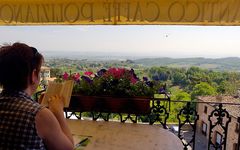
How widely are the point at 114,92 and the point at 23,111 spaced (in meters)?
1.15

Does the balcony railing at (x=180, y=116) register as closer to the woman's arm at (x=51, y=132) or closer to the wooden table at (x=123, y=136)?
the wooden table at (x=123, y=136)

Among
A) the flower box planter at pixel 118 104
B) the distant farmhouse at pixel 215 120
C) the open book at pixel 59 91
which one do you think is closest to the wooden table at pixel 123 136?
the flower box planter at pixel 118 104

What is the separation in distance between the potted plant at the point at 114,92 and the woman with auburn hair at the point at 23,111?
935 millimetres

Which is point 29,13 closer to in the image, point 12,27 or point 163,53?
point 12,27

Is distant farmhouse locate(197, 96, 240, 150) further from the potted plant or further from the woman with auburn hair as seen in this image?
the woman with auburn hair

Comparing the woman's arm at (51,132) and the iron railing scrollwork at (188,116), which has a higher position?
the woman's arm at (51,132)

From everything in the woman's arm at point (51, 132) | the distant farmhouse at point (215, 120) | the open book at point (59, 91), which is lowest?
the distant farmhouse at point (215, 120)

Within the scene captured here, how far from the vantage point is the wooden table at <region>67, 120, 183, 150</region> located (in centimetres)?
161

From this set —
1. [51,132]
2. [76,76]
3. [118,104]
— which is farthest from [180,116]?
[51,132]

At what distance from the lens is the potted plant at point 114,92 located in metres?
2.04

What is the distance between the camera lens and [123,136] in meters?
1.78

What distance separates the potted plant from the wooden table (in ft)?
0.42

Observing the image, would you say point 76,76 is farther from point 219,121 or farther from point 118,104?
point 219,121

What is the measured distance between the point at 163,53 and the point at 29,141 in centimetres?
311
